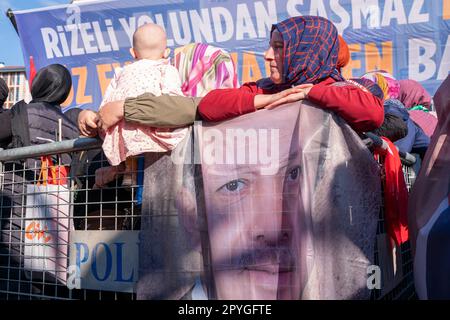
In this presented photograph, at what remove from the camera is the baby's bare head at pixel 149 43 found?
224 centimetres

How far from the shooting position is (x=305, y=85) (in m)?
1.84

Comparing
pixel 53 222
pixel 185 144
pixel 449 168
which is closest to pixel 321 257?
pixel 449 168

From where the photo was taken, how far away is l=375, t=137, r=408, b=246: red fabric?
2260mm

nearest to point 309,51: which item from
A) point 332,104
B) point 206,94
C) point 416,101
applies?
point 332,104

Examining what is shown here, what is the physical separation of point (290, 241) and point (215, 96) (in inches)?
25.2

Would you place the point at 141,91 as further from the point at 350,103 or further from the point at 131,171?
the point at 350,103

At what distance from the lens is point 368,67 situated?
6535 mm

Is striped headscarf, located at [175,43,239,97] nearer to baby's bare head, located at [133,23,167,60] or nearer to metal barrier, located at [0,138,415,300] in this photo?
baby's bare head, located at [133,23,167,60]

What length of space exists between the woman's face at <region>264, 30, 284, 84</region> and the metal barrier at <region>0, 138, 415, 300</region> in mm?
731

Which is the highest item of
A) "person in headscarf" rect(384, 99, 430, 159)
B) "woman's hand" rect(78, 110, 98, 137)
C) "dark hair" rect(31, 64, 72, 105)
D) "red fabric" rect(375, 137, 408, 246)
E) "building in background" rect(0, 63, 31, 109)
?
"building in background" rect(0, 63, 31, 109)

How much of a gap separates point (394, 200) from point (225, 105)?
97 centimetres

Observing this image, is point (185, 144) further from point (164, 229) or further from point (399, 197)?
point (399, 197)

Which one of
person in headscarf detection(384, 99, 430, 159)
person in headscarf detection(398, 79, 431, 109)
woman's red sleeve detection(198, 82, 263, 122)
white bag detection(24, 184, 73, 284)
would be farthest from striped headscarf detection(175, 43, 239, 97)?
person in headscarf detection(398, 79, 431, 109)
